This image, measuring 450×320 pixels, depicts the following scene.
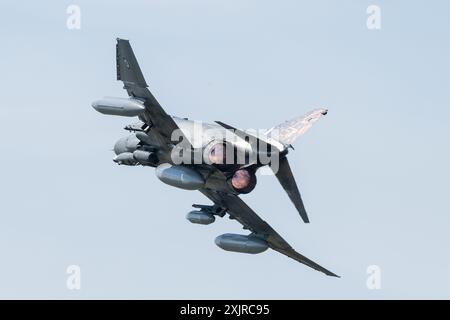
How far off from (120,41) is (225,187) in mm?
8677

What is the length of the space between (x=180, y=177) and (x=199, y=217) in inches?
218

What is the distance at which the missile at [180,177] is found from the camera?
60.3 meters

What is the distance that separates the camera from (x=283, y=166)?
58969mm

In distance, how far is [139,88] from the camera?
6006cm

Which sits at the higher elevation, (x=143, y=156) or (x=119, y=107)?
(x=119, y=107)

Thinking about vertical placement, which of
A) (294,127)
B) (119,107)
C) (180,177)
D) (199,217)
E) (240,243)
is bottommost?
(240,243)

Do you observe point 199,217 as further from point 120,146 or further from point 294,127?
point 294,127

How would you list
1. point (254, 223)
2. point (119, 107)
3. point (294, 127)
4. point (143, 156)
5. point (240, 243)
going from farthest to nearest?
1. point (254, 223)
2. point (240, 243)
3. point (143, 156)
4. point (119, 107)
5. point (294, 127)

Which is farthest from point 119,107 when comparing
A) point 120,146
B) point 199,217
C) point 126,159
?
point 199,217

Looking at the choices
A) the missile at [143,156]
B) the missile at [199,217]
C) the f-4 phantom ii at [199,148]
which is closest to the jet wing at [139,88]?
the f-4 phantom ii at [199,148]

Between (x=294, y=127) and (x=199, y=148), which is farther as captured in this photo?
(x=199, y=148)

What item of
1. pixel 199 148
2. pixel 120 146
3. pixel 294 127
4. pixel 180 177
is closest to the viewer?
pixel 294 127

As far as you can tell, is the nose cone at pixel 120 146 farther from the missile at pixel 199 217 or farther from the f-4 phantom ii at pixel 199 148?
the missile at pixel 199 217
